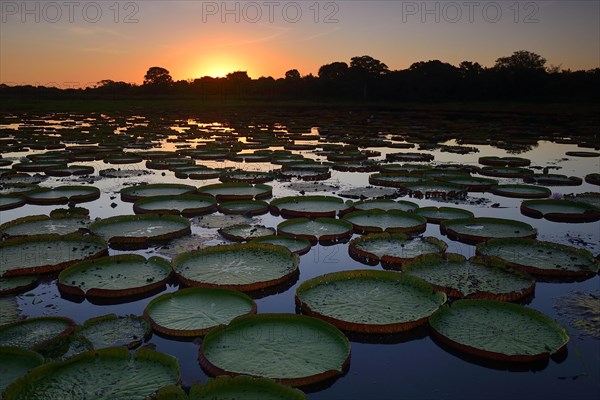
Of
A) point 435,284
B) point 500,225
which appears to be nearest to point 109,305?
point 435,284

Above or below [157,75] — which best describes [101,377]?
below

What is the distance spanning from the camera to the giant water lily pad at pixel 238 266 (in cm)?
420

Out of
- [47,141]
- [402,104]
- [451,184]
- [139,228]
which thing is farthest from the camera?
[402,104]

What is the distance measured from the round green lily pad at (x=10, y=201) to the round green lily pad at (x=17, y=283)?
10.2 ft

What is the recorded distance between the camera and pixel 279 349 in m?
3.12

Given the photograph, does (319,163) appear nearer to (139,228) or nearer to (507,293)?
(139,228)

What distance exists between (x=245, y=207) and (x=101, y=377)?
4282 millimetres

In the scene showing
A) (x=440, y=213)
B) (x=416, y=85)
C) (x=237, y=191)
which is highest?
(x=416, y=85)

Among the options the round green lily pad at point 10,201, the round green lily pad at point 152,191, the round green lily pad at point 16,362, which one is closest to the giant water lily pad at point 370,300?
the round green lily pad at point 16,362

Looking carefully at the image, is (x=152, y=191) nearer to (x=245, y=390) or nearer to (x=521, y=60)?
(x=245, y=390)

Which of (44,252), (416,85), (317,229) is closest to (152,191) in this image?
(44,252)

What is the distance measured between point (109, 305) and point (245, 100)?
5375cm

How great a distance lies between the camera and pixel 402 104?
45938 millimetres

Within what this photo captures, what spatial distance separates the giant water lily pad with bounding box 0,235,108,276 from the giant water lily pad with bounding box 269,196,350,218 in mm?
2508
